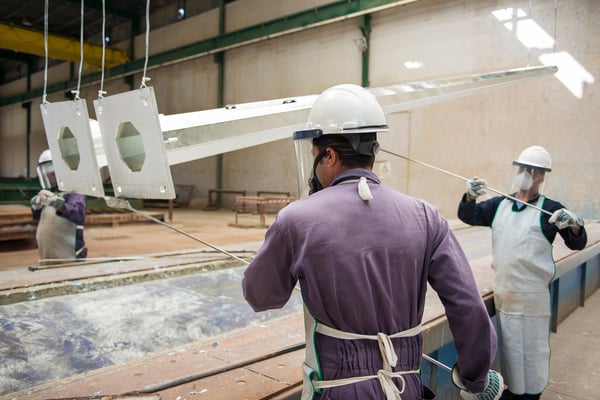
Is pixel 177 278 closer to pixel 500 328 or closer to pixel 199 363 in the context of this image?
pixel 199 363

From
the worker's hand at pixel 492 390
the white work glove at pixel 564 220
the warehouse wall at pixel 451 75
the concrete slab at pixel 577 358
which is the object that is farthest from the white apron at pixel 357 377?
the warehouse wall at pixel 451 75

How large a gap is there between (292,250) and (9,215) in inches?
290

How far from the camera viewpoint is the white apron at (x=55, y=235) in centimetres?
393

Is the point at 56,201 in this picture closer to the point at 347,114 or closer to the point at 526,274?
the point at 347,114

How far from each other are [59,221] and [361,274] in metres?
3.61

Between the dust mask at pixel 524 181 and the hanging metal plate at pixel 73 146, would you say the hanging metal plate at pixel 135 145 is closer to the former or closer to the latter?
the hanging metal plate at pixel 73 146

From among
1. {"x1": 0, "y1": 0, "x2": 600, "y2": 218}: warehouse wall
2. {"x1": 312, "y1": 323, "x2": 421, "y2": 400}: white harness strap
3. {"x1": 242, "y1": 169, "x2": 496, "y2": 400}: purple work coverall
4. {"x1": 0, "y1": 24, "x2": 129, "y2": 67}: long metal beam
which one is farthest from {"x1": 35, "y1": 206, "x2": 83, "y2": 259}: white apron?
{"x1": 0, "y1": 24, "x2": 129, "y2": 67}: long metal beam

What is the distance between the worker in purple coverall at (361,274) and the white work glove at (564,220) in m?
1.67

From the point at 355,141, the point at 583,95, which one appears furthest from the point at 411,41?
the point at 355,141

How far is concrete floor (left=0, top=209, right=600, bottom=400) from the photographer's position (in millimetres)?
3324

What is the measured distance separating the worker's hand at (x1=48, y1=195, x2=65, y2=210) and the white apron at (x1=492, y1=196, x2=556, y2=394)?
3457 mm

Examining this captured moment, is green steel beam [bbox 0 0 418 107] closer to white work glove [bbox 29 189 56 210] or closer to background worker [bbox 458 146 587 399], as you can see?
background worker [bbox 458 146 587 399]

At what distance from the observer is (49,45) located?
13469 mm

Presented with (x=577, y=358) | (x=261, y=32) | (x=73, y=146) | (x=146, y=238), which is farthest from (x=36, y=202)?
(x=261, y=32)
